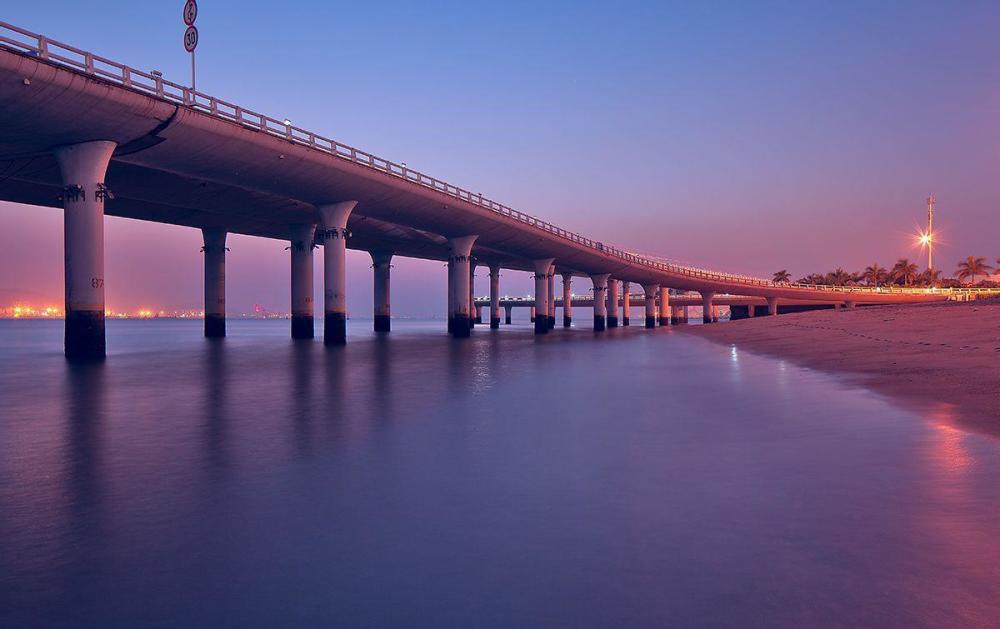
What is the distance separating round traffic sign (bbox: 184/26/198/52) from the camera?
40.2 m

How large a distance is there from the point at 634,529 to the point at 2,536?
18.8 feet

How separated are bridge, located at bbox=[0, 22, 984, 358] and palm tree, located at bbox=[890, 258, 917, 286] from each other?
121 meters

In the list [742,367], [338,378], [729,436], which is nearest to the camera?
[729,436]

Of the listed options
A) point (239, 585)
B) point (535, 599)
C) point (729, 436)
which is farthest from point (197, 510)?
point (729, 436)

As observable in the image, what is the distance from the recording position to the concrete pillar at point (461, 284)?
7106 centimetres

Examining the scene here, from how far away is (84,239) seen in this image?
105 feet

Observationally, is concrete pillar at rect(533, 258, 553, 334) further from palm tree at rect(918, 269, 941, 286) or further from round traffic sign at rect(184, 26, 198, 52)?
palm tree at rect(918, 269, 941, 286)

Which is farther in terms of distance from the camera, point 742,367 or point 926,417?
point 742,367

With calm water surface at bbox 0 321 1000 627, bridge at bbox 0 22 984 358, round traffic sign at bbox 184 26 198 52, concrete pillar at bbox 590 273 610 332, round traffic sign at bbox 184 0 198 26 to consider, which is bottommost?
calm water surface at bbox 0 321 1000 627

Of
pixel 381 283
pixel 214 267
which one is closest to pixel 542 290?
pixel 381 283

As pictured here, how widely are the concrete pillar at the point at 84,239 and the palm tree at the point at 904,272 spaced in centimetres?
18140

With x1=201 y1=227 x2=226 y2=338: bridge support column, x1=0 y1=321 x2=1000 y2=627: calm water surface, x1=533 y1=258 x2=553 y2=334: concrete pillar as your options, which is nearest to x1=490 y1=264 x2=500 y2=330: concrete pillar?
x1=533 y1=258 x2=553 y2=334: concrete pillar

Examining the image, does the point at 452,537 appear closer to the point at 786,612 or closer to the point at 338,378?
the point at 786,612

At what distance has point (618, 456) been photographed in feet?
32.1
